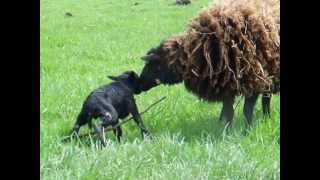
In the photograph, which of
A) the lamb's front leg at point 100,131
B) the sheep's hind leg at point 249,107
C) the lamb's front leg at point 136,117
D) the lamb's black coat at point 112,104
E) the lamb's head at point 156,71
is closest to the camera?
the lamb's front leg at point 100,131

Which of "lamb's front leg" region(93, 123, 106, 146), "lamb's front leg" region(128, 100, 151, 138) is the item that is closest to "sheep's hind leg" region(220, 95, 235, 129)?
"lamb's front leg" region(128, 100, 151, 138)

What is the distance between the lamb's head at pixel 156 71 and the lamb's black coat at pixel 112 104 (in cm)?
12

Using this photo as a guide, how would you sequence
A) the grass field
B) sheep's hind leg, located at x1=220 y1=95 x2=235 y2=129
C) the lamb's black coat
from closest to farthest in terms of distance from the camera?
1. the grass field
2. the lamb's black coat
3. sheep's hind leg, located at x1=220 y1=95 x2=235 y2=129

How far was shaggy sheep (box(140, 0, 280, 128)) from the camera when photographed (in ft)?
19.4

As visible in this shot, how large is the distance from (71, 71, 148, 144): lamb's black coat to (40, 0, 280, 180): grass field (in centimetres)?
20

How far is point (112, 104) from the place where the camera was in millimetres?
6008

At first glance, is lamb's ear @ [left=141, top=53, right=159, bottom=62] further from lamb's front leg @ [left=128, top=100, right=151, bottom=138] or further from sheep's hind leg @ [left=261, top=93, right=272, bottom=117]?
sheep's hind leg @ [left=261, top=93, right=272, bottom=117]

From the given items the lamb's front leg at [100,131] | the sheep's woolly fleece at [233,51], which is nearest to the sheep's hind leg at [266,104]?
the sheep's woolly fleece at [233,51]

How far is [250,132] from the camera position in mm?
5660

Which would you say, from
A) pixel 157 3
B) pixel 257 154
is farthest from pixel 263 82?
pixel 157 3

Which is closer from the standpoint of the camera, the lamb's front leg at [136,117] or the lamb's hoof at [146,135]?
the lamb's hoof at [146,135]

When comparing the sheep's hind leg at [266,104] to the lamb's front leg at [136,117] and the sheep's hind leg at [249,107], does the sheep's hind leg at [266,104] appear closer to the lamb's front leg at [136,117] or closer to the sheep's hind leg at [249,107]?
the sheep's hind leg at [249,107]

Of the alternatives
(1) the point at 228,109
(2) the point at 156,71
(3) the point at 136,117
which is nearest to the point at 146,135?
(3) the point at 136,117

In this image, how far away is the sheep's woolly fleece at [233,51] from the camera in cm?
591
